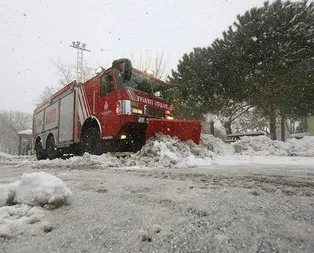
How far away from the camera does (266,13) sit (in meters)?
17.3

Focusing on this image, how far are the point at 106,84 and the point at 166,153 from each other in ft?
9.14

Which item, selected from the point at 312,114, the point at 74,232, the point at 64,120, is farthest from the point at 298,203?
the point at 312,114

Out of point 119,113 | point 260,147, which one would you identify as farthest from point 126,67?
point 260,147

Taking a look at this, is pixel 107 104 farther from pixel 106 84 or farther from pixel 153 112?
pixel 153 112

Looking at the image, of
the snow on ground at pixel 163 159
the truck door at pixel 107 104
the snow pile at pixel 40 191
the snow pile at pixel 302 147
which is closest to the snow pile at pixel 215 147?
the snow on ground at pixel 163 159

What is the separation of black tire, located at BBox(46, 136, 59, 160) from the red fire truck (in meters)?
1.47

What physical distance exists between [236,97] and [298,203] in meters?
19.1

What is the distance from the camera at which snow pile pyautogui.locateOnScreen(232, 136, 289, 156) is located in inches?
416

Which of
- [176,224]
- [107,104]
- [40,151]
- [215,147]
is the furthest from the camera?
[40,151]

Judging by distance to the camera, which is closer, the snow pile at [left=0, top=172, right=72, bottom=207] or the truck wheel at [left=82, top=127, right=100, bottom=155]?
the snow pile at [left=0, top=172, right=72, bottom=207]

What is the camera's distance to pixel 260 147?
1121 centimetres

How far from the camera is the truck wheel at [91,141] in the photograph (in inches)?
291

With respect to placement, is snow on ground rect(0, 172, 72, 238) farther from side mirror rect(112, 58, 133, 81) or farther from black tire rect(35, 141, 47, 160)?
black tire rect(35, 141, 47, 160)

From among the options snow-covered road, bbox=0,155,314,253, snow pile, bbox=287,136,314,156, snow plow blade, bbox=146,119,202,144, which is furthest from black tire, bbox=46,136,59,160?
snow-covered road, bbox=0,155,314,253
